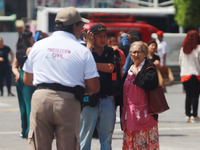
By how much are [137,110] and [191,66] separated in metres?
3.86

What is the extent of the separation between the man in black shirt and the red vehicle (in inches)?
Result: 633

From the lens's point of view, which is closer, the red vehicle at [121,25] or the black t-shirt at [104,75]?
the black t-shirt at [104,75]

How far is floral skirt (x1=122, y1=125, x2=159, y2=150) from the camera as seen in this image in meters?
4.70

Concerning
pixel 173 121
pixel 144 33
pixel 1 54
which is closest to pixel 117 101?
pixel 173 121

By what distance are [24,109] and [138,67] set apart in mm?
2607

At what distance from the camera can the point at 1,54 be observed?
1323 cm

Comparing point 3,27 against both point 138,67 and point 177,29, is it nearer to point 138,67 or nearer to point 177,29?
point 177,29

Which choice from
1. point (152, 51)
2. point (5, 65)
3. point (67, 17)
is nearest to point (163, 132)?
Answer: point (152, 51)

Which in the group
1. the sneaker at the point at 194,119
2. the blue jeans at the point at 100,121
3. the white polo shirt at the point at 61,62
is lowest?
the sneaker at the point at 194,119

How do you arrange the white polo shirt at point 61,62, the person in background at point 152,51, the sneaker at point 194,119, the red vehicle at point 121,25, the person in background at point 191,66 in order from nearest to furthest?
the white polo shirt at point 61,62 → the person in background at point 191,66 → the sneaker at point 194,119 → the person in background at point 152,51 → the red vehicle at point 121,25

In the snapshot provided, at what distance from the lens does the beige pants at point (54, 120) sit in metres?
3.29

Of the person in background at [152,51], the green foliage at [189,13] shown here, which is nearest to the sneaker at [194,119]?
the person in background at [152,51]

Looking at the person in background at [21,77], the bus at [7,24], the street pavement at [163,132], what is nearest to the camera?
the street pavement at [163,132]

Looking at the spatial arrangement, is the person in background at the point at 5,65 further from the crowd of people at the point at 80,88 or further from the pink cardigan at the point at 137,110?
the pink cardigan at the point at 137,110
